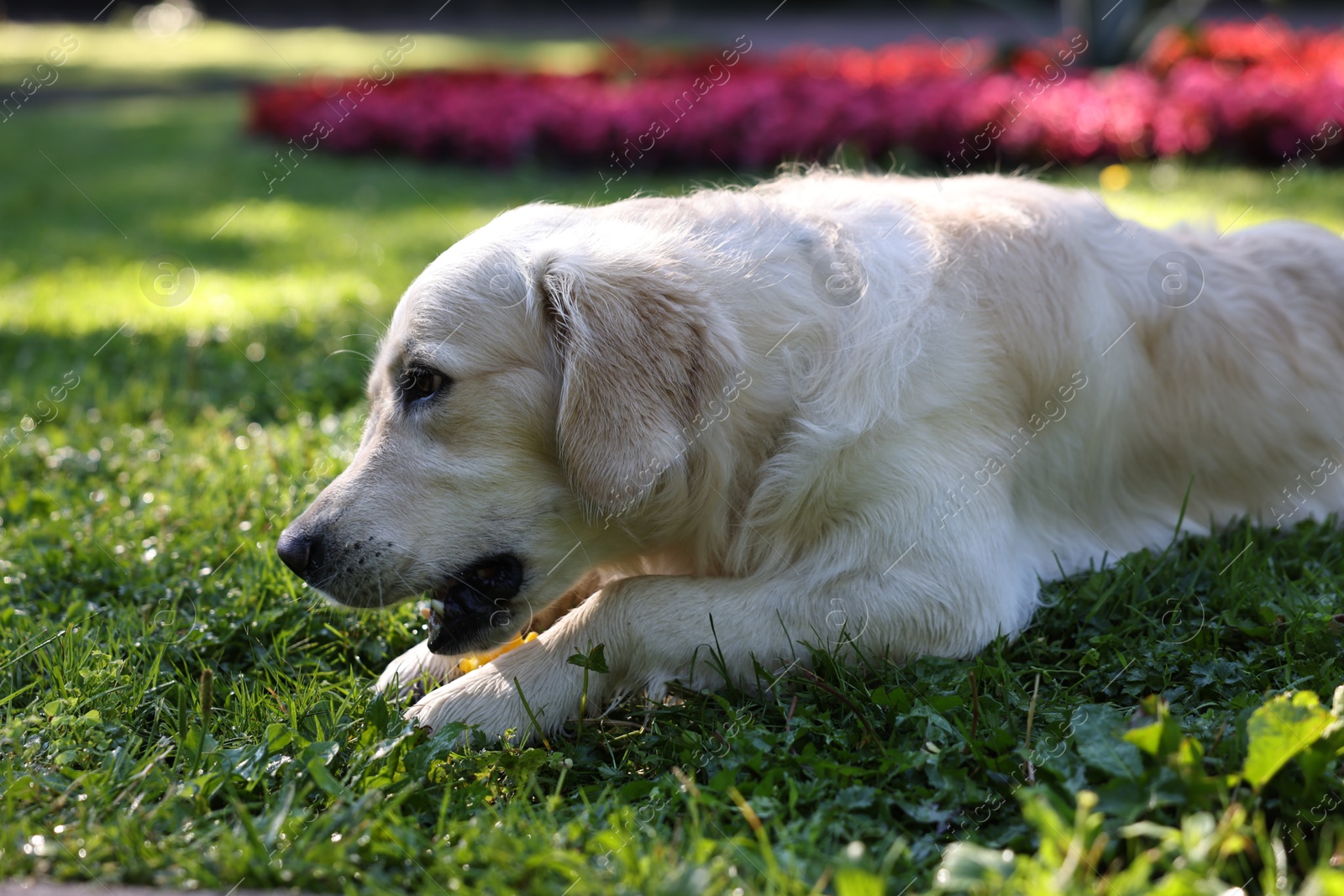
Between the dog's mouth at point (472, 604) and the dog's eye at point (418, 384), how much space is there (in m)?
0.49

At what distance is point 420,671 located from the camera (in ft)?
10.6

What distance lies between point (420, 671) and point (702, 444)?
1042 mm

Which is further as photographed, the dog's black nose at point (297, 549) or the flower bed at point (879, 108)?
the flower bed at point (879, 108)

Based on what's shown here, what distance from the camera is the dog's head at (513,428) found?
2.96 meters

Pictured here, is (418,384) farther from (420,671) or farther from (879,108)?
(879,108)

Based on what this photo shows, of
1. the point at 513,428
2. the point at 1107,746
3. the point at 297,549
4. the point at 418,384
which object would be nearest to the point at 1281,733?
the point at 1107,746

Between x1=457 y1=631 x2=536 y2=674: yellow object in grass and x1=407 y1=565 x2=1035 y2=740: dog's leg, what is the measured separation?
215mm

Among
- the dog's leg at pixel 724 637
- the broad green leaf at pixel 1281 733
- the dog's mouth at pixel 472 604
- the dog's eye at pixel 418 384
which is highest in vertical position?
the dog's eye at pixel 418 384

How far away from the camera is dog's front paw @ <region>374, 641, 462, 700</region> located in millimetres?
3170

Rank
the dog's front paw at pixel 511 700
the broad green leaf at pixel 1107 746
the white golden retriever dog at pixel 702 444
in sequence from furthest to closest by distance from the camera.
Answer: the white golden retriever dog at pixel 702 444 → the dog's front paw at pixel 511 700 → the broad green leaf at pixel 1107 746

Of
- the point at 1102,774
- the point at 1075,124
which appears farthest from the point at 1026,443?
the point at 1075,124

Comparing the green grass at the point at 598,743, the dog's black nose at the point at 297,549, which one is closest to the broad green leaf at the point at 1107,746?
the green grass at the point at 598,743

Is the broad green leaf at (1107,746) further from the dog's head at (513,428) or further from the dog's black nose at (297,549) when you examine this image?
the dog's black nose at (297,549)

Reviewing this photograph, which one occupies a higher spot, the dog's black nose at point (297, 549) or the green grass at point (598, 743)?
the dog's black nose at point (297, 549)
